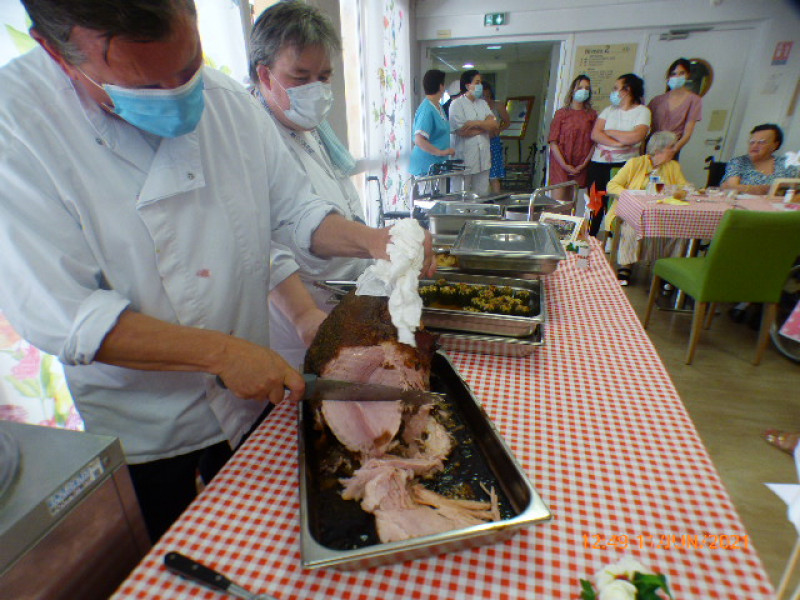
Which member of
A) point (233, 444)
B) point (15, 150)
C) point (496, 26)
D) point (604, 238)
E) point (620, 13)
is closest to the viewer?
point (15, 150)

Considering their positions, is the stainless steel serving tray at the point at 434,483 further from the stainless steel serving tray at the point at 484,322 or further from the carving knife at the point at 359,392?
the stainless steel serving tray at the point at 484,322

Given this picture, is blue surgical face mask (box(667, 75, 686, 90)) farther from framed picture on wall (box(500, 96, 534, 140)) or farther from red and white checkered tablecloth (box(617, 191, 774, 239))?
framed picture on wall (box(500, 96, 534, 140))

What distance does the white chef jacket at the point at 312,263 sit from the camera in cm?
201

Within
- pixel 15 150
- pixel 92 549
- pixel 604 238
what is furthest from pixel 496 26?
pixel 92 549

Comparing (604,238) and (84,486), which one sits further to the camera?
(604,238)

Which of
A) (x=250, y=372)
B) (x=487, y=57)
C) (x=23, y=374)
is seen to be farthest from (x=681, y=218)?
(x=487, y=57)

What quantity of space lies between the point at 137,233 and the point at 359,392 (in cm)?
71

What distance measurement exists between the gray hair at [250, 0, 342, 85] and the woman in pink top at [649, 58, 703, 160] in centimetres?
552

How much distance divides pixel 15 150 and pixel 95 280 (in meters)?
0.31

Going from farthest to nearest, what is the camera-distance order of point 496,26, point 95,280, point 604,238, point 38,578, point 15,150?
point 496,26 < point 604,238 < point 95,280 < point 15,150 < point 38,578

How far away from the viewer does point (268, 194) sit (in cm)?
151

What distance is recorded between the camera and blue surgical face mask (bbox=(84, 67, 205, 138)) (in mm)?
975

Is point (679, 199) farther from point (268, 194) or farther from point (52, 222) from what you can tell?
point (52, 222)

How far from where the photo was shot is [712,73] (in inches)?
255
